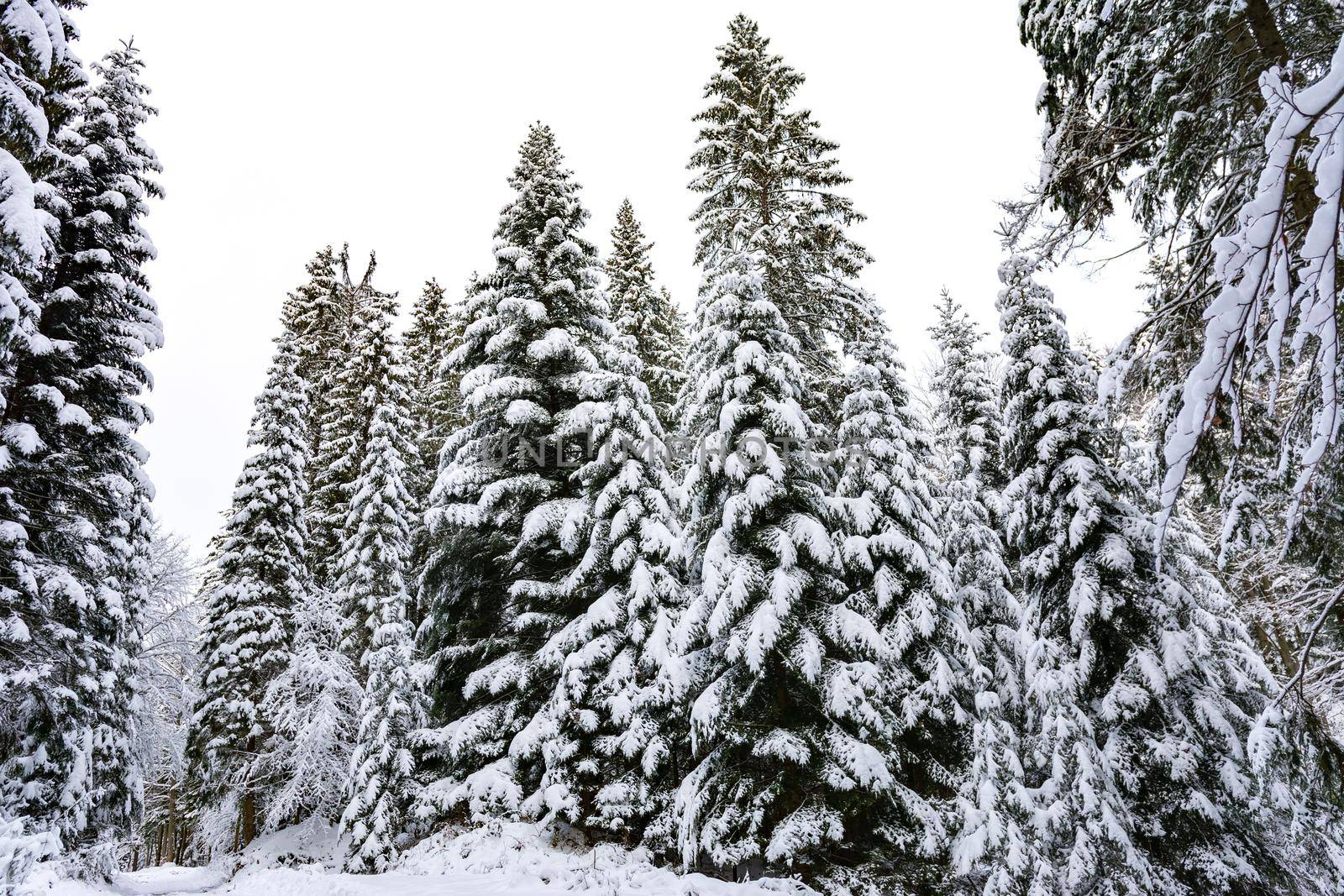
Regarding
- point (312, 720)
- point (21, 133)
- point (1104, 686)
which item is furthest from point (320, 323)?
point (1104, 686)

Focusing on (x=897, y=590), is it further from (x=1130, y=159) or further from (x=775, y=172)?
(x=775, y=172)

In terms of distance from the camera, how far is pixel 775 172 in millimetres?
15609

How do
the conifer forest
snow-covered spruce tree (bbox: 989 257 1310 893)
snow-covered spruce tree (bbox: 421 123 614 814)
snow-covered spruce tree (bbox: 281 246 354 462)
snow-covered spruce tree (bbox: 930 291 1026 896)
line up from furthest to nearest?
snow-covered spruce tree (bbox: 281 246 354 462), snow-covered spruce tree (bbox: 421 123 614 814), snow-covered spruce tree (bbox: 930 291 1026 896), snow-covered spruce tree (bbox: 989 257 1310 893), the conifer forest

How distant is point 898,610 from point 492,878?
27.7 feet

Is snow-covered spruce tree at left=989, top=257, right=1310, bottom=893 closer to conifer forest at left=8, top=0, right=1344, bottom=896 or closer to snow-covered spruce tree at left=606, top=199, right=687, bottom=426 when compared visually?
conifer forest at left=8, top=0, right=1344, bottom=896

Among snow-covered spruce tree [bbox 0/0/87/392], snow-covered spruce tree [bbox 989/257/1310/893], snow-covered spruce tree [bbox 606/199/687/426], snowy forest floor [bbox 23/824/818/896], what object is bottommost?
snowy forest floor [bbox 23/824/818/896]

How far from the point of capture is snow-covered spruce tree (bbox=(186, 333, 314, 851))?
20.5 meters

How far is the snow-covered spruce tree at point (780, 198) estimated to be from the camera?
15.2 meters

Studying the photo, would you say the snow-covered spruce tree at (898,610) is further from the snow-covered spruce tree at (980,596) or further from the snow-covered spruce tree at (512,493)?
the snow-covered spruce tree at (512,493)

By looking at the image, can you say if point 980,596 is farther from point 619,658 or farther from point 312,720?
point 312,720

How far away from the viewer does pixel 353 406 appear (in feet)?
75.7

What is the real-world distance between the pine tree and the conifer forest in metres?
0.12

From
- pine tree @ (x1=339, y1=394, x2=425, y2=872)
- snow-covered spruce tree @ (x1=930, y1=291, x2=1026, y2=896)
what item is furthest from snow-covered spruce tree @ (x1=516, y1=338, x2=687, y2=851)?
snow-covered spruce tree @ (x1=930, y1=291, x2=1026, y2=896)

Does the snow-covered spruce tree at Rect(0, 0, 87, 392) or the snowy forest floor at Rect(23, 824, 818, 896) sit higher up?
the snow-covered spruce tree at Rect(0, 0, 87, 392)
